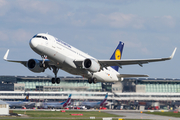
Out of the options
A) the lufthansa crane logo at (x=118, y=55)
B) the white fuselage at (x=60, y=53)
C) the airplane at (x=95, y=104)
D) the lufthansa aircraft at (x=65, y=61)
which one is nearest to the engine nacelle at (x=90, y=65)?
the lufthansa aircraft at (x=65, y=61)

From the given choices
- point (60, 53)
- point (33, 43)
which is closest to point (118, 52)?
point (60, 53)

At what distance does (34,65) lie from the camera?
150ft

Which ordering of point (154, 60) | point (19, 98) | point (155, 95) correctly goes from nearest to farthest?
1. point (154, 60)
2. point (155, 95)
3. point (19, 98)

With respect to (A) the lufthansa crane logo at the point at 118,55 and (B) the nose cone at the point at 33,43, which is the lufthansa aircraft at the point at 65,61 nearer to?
(B) the nose cone at the point at 33,43

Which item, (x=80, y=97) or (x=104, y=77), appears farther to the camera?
(x=80, y=97)

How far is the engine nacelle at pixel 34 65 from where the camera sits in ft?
148

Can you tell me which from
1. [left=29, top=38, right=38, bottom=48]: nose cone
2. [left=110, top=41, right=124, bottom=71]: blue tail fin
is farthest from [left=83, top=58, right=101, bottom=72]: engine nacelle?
[left=110, top=41, right=124, bottom=71]: blue tail fin

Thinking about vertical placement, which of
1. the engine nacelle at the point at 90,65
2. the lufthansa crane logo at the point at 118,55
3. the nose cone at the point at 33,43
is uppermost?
the lufthansa crane logo at the point at 118,55

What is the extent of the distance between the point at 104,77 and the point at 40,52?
49.1ft

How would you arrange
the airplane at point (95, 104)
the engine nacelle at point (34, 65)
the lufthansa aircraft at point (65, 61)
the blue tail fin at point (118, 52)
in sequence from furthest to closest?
the airplane at point (95, 104), the blue tail fin at point (118, 52), the engine nacelle at point (34, 65), the lufthansa aircraft at point (65, 61)

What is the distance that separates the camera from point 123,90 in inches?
3137

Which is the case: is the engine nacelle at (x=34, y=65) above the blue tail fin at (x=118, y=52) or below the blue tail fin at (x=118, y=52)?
below

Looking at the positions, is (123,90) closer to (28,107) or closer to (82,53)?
(82,53)

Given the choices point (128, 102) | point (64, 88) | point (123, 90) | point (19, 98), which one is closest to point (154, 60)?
point (64, 88)
